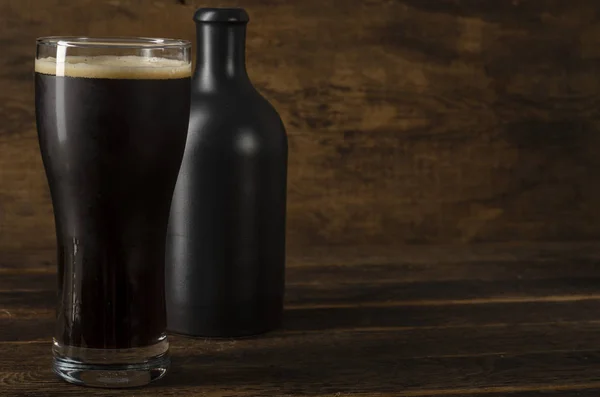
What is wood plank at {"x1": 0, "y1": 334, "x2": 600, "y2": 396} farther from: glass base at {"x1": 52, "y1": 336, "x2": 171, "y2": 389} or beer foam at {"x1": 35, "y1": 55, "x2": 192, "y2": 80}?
beer foam at {"x1": 35, "y1": 55, "x2": 192, "y2": 80}


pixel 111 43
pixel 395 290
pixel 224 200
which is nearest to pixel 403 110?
pixel 395 290

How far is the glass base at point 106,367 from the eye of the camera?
3.18 feet

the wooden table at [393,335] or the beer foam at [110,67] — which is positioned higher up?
the beer foam at [110,67]

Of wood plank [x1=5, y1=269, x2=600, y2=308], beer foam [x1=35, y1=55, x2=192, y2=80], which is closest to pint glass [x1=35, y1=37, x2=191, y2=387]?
beer foam [x1=35, y1=55, x2=192, y2=80]

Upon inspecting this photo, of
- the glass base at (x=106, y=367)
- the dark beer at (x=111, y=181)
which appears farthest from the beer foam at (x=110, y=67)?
the glass base at (x=106, y=367)

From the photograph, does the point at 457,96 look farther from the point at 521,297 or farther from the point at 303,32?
the point at 521,297

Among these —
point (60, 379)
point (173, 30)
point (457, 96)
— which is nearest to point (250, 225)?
point (60, 379)

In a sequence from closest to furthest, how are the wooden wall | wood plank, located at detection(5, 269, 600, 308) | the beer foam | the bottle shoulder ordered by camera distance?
the beer foam
the bottle shoulder
wood plank, located at detection(5, 269, 600, 308)
the wooden wall

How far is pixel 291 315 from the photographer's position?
1221 millimetres

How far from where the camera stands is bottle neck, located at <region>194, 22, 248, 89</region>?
3.69 ft

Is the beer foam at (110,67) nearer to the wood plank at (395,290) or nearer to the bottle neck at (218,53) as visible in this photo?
the bottle neck at (218,53)

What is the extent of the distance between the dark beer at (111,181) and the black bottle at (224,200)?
0.37ft

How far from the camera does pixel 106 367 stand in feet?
3.18

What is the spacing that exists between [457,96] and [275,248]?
2.09ft
